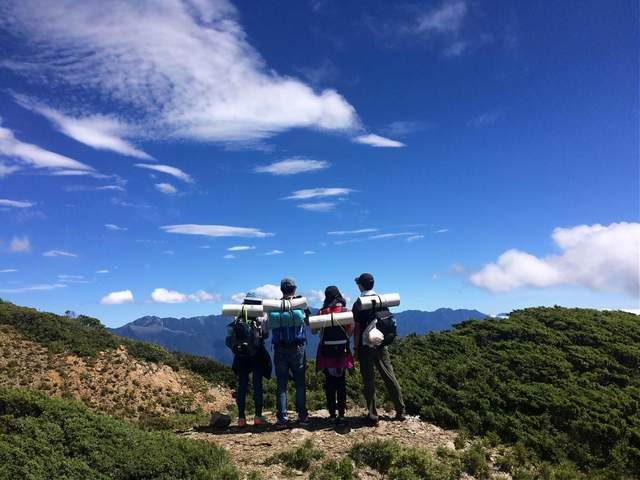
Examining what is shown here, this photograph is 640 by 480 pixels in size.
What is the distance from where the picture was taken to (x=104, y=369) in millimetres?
20297

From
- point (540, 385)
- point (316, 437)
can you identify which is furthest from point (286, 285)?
point (540, 385)

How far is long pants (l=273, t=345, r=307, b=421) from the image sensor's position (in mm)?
9000

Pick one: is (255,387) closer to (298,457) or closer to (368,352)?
(298,457)

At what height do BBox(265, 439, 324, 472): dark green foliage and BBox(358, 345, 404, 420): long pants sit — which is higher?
BBox(358, 345, 404, 420): long pants

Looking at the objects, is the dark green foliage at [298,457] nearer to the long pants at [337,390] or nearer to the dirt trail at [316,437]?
the dirt trail at [316,437]

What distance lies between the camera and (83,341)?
21938mm

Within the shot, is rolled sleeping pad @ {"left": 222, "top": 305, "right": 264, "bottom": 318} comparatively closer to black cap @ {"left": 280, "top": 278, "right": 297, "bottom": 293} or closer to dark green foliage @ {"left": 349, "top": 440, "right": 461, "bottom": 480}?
black cap @ {"left": 280, "top": 278, "right": 297, "bottom": 293}

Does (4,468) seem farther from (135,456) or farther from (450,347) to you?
(450,347)

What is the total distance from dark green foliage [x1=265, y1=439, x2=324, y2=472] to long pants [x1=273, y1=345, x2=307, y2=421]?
1.54 m

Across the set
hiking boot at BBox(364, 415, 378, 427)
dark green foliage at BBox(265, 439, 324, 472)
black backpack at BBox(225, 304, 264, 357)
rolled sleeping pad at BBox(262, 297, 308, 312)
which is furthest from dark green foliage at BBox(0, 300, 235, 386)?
dark green foliage at BBox(265, 439, 324, 472)

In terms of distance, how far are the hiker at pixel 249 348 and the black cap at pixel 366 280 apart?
2.05m

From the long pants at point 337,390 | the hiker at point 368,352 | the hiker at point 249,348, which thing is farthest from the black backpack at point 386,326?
the hiker at point 249,348

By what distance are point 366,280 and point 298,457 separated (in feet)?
11.6

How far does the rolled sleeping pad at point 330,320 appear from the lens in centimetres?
880
